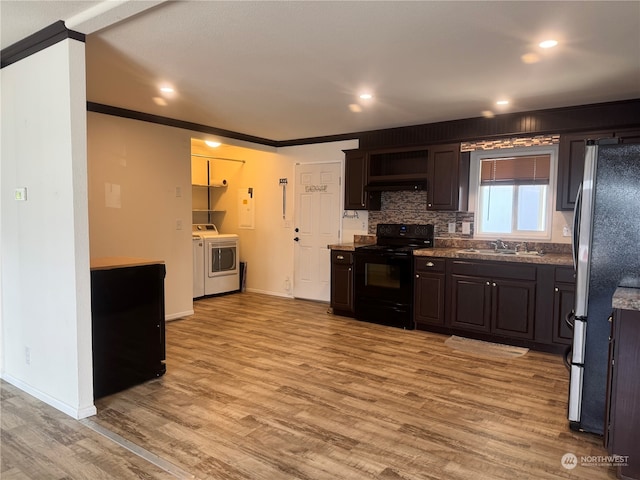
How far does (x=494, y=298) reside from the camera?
4.41m

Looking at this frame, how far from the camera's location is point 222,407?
2.94m

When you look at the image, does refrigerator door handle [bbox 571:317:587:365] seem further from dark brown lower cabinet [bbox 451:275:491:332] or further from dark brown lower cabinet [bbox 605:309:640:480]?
dark brown lower cabinet [bbox 451:275:491:332]

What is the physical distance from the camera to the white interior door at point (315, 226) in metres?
6.21

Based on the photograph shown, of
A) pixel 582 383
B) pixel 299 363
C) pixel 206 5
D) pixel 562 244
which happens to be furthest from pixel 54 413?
pixel 562 244

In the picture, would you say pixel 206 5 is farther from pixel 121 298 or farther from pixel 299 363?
pixel 299 363

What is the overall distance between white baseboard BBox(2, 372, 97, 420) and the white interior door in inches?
153

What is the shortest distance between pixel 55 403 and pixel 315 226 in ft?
13.5

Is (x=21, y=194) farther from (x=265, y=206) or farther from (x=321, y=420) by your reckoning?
(x=265, y=206)

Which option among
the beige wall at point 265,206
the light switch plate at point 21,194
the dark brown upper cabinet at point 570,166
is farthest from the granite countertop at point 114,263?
the dark brown upper cabinet at point 570,166

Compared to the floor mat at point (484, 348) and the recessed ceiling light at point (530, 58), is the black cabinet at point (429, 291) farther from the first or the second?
the recessed ceiling light at point (530, 58)

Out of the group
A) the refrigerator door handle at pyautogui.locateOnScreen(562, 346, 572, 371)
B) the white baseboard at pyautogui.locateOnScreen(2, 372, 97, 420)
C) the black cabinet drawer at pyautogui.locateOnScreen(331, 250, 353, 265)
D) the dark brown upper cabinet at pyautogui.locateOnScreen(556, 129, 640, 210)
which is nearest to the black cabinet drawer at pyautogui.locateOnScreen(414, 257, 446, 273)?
the black cabinet drawer at pyautogui.locateOnScreen(331, 250, 353, 265)

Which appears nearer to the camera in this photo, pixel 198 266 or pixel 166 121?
pixel 166 121

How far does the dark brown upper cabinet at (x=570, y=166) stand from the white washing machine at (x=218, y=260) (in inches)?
179

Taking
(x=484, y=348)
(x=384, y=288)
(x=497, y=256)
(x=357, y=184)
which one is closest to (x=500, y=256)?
(x=497, y=256)
